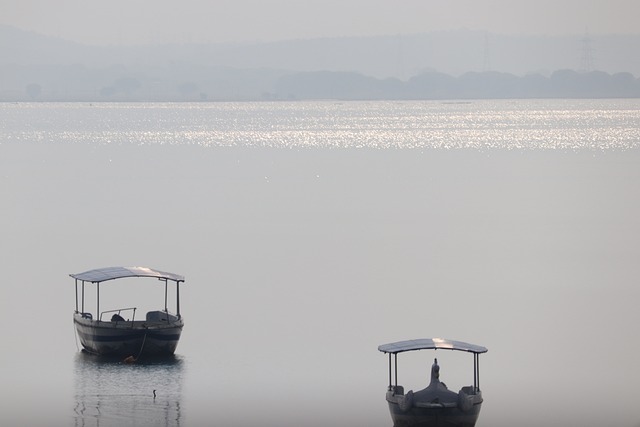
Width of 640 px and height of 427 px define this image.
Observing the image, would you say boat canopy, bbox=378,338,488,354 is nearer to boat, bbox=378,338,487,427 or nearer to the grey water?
boat, bbox=378,338,487,427

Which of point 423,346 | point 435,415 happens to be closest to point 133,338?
point 423,346

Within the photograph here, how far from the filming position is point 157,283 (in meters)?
66.1

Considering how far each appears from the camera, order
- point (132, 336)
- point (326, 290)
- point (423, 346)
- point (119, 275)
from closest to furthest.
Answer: point (423, 346), point (132, 336), point (119, 275), point (326, 290)

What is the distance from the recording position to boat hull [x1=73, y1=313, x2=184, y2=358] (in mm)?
50188

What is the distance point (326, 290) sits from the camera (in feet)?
218

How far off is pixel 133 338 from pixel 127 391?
4633 millimetres

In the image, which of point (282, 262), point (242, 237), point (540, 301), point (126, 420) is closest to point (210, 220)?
point (242, 237)

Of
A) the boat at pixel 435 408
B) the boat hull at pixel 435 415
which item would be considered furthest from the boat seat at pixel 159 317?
the boat hull at pixel 435 415

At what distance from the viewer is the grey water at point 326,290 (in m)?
45.5

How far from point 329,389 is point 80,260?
30.8 meters

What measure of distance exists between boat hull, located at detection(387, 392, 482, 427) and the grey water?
2.22m

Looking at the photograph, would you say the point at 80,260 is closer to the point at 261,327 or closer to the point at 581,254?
the point at 261,327

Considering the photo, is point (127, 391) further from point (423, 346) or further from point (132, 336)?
point (423, 346)

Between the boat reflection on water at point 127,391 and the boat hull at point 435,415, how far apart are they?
6.76 m
